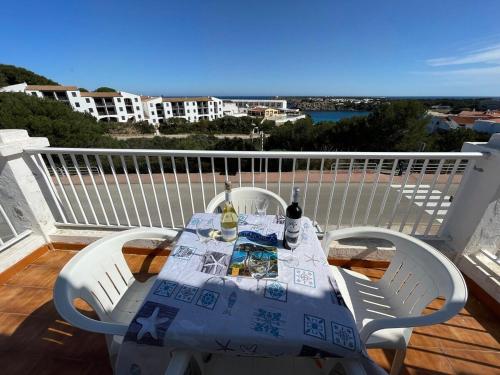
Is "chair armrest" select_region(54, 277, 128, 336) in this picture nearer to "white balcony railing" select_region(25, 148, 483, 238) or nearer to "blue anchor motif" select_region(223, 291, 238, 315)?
"blue anchor motif" select_region(223, 291, 238, 315)

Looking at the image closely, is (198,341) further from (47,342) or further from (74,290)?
(47,342)

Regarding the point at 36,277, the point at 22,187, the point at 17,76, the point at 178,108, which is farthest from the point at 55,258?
the point at 178,108

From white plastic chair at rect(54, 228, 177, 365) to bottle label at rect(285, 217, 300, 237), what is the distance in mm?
733

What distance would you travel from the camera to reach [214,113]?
5081 cm

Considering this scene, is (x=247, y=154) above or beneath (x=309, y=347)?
above

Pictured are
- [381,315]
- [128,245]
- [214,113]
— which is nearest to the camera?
[381,315]

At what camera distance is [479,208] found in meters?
1.88

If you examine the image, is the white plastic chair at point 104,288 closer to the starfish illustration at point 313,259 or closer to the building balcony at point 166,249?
the building balcony at point 166,249

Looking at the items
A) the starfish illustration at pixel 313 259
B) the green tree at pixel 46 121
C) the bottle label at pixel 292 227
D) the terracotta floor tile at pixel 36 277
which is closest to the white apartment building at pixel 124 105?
the green tree at pixel 46 121

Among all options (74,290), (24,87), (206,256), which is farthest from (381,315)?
(24,87)

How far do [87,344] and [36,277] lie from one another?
43.0 inches

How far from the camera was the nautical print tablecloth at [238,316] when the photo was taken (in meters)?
0.74

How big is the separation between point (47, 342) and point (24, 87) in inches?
1614

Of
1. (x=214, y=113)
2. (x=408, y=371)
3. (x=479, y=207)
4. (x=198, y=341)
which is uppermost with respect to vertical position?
(x=198, y=341)
